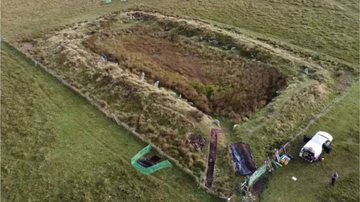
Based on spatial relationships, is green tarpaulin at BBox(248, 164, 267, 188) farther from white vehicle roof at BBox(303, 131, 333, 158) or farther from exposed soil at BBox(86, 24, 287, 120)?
exposed soil at BBox(86, 24, 287, 120)

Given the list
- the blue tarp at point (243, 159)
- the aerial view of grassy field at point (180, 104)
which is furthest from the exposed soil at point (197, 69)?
the blue tarp at point (243, 159)

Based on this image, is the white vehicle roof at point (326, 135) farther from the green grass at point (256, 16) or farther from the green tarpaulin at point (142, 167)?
the green grass at point (256, 16)

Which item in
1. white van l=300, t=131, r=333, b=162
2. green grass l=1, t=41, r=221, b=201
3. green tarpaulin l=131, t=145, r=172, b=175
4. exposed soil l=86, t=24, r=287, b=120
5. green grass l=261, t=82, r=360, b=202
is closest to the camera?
green grass l=261, t=82, r=360, b=202

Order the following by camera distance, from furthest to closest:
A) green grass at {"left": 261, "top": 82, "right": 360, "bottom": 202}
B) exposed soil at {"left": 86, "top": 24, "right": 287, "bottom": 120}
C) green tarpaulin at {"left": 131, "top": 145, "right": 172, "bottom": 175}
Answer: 1. exposed soil at {"left": 86, "top": 24, "right": 287, "bottom": 120}
2. green tarpaulin at {"left": 131, "top": 145, "right": 172, "bottom": 175}
3. green grass at {"left": 261, "top": 82, "right": 360, "bottom": 202}

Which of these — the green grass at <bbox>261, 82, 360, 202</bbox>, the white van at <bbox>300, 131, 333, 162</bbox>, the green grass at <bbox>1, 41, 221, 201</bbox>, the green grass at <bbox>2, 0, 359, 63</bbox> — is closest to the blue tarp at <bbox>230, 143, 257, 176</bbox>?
the green grass at <bbox>261, 82, 360, 202</bbox>

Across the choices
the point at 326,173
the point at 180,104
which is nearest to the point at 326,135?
the point at 326,173

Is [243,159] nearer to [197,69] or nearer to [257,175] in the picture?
[257,175]
